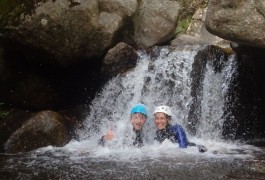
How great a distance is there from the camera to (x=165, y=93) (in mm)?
8617

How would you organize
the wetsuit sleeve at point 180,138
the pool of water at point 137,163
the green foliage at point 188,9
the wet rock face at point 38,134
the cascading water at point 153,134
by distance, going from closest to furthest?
the pool of water at point 137,163
the cascading water at point 153,134
the wetsuit sleeve at point 180,138
the wet rock face at point 38,134
the green foliage at point 188,9

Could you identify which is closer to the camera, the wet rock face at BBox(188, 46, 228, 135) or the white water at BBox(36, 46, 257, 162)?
the white water at BBox(36, 46, 257, 162)

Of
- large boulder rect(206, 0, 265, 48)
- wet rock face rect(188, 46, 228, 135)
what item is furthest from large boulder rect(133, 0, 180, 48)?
large boulder rect(206, 0, 265, 48)

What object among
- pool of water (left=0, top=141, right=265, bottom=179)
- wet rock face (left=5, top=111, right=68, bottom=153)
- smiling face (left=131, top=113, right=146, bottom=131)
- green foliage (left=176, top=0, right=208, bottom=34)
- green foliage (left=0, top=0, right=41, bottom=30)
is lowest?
pool of water (left=0, top=141, right=265, bottom=179)

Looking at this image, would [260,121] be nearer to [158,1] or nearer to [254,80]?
[254,80]

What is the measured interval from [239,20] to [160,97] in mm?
2523

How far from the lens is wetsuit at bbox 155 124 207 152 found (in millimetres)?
6650

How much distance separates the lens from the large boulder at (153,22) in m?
10.0

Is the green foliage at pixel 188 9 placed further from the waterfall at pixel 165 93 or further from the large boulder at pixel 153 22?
the waterfall at pixel 165 93

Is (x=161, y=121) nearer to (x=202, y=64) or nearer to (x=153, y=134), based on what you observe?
(x=153, y=134)

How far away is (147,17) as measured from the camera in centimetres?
1014

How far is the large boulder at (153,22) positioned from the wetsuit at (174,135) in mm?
3701

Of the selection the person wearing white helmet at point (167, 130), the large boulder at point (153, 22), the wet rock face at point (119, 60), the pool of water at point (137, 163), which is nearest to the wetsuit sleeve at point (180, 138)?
the person wearing white helmet at point (167, 130)

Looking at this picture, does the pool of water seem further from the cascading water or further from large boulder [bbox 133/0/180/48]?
large boulder [bbox 133/0/180/48]
